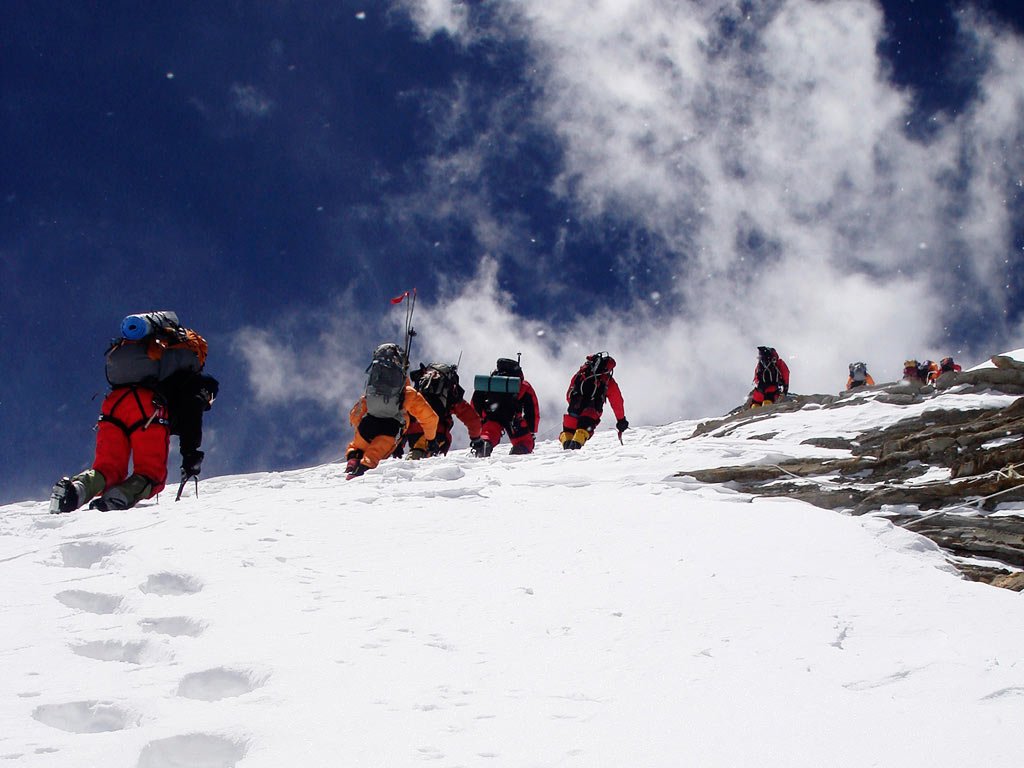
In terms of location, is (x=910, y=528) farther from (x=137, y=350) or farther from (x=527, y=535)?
(x=137, y=350)

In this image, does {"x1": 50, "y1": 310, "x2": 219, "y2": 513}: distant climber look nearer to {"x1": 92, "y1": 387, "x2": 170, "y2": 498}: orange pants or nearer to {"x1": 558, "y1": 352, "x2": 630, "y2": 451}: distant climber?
{"x1": 92, "y1": 387, "x2": 170, "y2": 498}: orange pants

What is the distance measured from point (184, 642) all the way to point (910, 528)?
16.0 feet

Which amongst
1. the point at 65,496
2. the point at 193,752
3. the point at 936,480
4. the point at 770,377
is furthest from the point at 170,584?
the point at 770,377

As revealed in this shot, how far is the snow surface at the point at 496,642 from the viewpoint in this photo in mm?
2010

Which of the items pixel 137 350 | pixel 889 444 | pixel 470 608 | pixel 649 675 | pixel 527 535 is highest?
pixel 137 350

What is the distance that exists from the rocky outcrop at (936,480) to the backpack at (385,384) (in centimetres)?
444

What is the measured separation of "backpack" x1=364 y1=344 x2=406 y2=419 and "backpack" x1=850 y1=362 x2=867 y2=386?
1743cm

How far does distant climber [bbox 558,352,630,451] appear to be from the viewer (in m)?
13.6

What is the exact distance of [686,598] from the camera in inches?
133

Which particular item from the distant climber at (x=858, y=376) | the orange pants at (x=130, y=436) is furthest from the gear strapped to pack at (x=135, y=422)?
the distant climber at (x=858, y=376)

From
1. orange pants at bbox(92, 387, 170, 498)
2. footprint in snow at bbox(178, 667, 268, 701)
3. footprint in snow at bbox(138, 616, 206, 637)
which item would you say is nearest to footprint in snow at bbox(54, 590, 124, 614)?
footprint in snow at bbox(138, 616, 206, 637)

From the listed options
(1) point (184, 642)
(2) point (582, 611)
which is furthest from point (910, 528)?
(1) point (184, 642)

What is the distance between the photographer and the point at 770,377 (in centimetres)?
1869

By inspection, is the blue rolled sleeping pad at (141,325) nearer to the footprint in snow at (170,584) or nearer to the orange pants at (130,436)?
the orange pants at (130,436)
